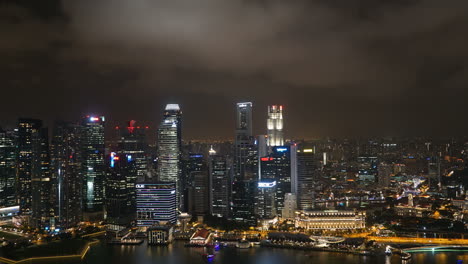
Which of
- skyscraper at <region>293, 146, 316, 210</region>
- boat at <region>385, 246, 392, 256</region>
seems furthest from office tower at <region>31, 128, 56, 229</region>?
boat at <region>385, 246, 392, 256</region>

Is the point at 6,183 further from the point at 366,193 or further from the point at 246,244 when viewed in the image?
the point at 366,193

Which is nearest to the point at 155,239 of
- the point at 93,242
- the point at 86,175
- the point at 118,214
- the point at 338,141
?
the point at 93,242

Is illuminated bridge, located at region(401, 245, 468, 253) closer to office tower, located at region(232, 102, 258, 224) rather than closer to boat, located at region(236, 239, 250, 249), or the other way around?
boat, located at region(236, 239, 250, 249)

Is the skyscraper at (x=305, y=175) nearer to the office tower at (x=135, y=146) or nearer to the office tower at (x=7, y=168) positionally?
the office tower at (x=135, y=146)

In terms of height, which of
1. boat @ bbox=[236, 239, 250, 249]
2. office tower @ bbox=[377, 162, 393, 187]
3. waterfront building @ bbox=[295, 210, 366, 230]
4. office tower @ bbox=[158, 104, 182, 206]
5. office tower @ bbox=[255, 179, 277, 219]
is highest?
office tower @ bbox=[158, 104, 182, 206]

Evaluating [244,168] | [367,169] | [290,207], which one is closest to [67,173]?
[244,168]

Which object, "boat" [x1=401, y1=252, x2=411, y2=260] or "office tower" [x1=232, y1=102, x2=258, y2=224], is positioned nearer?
"boat" [x1=401, y1=252, x2=411, y2=260]

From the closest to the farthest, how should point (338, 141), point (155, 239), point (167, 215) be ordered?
point (155, 239)
point (167, 215)
point (338, 141)
